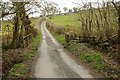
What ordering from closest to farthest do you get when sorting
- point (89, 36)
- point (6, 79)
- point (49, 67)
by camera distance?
point (6, 79) < point (49, 67) < point (89, 36)

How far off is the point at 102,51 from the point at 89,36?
394cm

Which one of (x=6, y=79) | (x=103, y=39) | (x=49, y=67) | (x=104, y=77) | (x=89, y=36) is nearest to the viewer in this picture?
(x=6, y=79)

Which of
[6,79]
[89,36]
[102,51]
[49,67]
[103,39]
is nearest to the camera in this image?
[6,79]

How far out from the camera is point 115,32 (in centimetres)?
1325

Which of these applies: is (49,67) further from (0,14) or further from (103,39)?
(103,39)

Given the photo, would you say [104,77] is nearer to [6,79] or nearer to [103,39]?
[6,79]

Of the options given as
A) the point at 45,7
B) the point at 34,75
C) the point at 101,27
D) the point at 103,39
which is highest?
the point at 45,7

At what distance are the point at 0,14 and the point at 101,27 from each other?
1042cm

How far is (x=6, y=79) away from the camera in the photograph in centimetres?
741

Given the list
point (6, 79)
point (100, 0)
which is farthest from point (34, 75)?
point (100, 0)

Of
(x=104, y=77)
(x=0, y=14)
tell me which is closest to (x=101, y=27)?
(x=104, y=77)

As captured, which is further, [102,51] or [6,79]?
[102,51]

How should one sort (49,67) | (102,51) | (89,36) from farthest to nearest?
(89,36) < (102,51) < (49,67)

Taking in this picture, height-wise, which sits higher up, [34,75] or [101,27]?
[101,27]
